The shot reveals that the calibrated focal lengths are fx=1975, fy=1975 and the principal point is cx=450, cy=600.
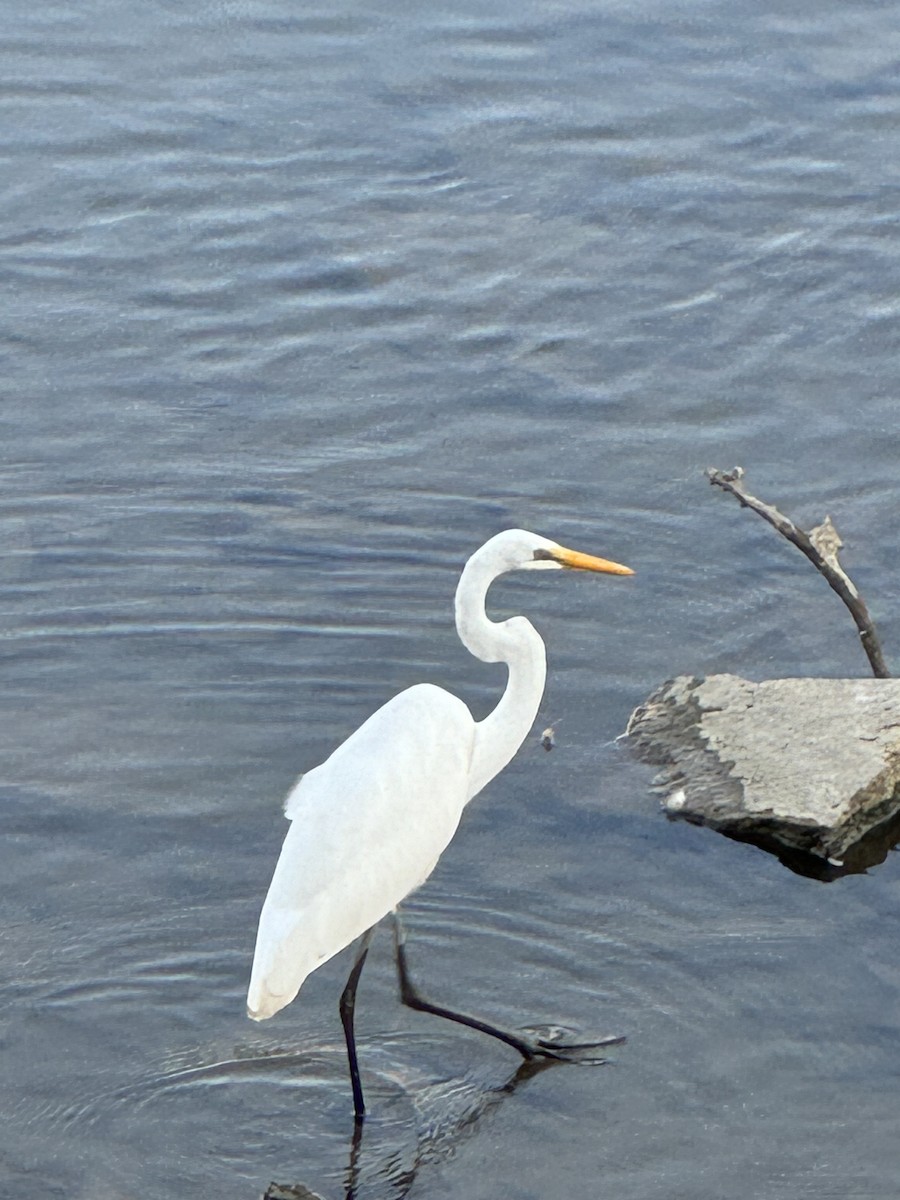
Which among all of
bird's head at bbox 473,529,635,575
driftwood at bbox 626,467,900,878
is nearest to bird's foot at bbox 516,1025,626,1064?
driftwood at bbox 626,467,900,878

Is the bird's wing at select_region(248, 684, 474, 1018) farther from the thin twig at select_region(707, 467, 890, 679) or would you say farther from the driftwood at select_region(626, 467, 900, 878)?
the thin twig at select_region(707, 467, 890, 679)

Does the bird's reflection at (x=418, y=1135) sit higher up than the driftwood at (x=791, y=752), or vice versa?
the driftwood at (x=791, y=752)

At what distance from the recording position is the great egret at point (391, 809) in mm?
5270

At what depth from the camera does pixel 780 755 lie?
269 inches

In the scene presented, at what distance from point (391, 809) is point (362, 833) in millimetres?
122

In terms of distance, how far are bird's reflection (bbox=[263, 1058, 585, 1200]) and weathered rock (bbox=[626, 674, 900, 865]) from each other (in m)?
1.25

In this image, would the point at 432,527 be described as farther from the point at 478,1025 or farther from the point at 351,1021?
the point at 351,1021

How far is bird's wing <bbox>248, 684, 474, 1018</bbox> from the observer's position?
522 centimetres

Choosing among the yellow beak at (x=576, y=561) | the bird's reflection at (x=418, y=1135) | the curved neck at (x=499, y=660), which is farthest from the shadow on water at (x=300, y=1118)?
the yellow beak at (x=576, y=561)

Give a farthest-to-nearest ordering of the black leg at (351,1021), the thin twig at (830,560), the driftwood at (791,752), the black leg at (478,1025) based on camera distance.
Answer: the thin twig at (830,560)
the driftwood at (791,752)
the black leg at (478,1025)
the black leg at (351,1021)

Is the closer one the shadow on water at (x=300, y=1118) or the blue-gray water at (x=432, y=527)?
the shadow on water at (x=300, y=1118)

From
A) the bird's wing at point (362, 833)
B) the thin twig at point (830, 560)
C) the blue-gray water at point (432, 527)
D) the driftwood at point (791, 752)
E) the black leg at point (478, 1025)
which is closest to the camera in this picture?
the bird's wing at point (362, 833)

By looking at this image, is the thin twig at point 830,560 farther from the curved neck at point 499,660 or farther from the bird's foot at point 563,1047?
the bird's foot at point 563,1047

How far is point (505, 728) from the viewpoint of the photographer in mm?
5910
